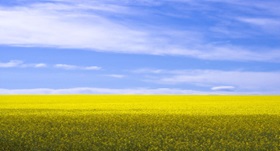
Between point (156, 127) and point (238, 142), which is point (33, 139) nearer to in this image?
point (156, 127)

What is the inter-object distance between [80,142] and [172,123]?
36.8 feet

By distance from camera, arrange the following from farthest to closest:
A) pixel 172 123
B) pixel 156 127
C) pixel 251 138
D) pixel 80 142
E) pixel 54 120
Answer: pixel 54 120 < pixel 172 123 < pixel 156 127 < pixel 251 138 < pixel 80 142

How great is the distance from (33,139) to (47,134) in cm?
227

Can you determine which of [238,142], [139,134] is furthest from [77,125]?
[238,142]

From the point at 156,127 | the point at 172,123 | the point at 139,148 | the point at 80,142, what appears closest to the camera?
the point at 139,148

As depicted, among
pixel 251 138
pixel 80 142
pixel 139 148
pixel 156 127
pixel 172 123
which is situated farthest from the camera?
pixel 172 123

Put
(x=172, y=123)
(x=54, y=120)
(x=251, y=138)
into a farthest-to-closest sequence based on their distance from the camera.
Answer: (x=54, y=120)
(x=172, y=123)
(x=251, y=138)

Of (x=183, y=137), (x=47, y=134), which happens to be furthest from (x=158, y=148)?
(x=47, y=134)

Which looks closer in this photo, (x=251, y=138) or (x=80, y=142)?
(x=80, y=142)

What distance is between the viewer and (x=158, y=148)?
73.2ft

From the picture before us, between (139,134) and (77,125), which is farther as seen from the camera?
(77,125)

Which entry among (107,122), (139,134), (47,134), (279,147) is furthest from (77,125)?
(279,147)

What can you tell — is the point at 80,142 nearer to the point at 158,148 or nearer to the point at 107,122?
the point at 158,148

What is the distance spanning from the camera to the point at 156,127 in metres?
31.0
